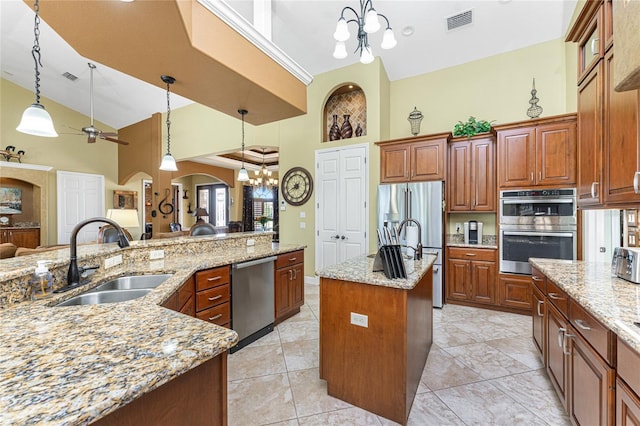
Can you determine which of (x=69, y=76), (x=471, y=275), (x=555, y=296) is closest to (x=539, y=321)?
(x=555, y=296)

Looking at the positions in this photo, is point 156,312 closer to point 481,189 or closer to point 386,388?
point 386,388

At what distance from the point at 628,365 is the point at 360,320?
118cm

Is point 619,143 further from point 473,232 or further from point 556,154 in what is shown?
point 473,232

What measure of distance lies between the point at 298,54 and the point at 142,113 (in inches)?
193

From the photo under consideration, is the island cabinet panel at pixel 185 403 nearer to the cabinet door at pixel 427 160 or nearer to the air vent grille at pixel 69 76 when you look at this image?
the cabinet door at pixel 427 160

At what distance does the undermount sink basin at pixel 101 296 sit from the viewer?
1.51 m

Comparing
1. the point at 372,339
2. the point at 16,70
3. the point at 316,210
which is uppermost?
the point at 16,70

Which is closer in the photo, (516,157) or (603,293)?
(603,293)

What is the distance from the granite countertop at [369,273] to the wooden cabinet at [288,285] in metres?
1.13

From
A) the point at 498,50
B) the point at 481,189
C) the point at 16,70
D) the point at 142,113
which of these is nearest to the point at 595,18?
the point at 481,189

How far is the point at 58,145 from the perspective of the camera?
6.65m

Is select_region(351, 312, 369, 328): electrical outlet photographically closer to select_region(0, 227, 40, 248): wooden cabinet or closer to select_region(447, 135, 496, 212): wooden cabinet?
select_region(447, 135, 496, 212): wooden cabinet

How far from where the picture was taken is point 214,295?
2328mm

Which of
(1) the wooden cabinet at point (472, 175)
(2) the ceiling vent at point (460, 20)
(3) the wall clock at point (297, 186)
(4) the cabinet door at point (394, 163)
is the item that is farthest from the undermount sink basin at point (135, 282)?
(2) the ceiling vent at point (460, 20)
